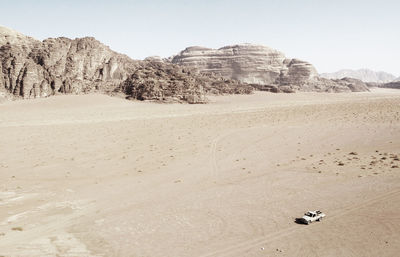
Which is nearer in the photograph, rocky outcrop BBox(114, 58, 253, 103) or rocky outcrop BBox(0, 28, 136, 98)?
rocky outcrop BBox(0, 28, 136, 98)

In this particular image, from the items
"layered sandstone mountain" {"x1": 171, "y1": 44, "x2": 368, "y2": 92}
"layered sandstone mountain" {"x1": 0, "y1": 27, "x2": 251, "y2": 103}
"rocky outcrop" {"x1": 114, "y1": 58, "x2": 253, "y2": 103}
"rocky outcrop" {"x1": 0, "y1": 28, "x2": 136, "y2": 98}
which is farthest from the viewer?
"layered sandstone mountain" {"x1": 171, "y1": 44, "x2": 368, "y2": 92}

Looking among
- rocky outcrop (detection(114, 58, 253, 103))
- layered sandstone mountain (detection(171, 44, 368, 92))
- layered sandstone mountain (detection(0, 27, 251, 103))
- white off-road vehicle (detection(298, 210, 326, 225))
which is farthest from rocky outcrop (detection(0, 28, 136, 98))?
white off-road vehicle (detection(298, 210, 326, 225))

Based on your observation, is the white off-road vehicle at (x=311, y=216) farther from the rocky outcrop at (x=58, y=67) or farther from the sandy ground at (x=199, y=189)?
the rocky outcrop at (x=58, y=67)

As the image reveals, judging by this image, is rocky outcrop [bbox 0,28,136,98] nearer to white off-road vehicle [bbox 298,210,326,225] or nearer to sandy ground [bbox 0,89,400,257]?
sandy ground [bbox 0,89,400,257]

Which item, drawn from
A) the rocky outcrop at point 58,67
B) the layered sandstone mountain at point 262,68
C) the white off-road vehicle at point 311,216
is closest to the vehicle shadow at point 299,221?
the white off-road vehicle at point 311,216

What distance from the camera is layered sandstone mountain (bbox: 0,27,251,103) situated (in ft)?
144

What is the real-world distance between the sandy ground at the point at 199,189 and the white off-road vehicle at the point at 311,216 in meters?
0.19

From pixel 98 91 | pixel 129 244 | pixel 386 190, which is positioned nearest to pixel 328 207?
pixel 386 190

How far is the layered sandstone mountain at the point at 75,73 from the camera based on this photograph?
144 ft

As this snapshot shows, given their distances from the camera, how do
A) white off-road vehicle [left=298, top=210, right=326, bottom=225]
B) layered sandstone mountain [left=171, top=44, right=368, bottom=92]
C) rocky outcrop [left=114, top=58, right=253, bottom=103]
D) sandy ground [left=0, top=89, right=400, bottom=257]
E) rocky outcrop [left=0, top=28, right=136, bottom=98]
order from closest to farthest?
sandy ground [left=0, top=89, right=400, bottom=257], white off-road vehicle [left=298, top=210, right=326, bottom=225], rocky outcrop [left=0, top=28, right=136, bottom=98], rocky outcrop [left=114, top=58, right=253, bottom=103], layered sandstone mountain [left=171, top=44, right=368, bottom=92]

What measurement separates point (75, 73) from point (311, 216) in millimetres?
47097

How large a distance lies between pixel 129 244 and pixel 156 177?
6377mm

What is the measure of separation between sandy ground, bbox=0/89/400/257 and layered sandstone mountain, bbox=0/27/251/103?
2010 centimetres

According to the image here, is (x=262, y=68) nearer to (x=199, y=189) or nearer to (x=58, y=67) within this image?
(x=58, y=67)
